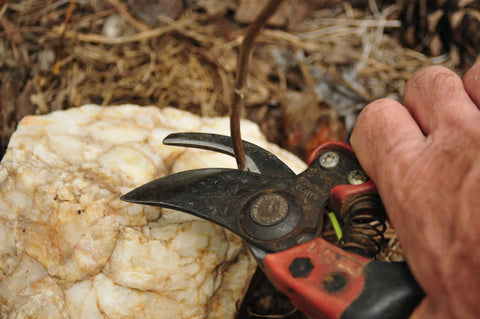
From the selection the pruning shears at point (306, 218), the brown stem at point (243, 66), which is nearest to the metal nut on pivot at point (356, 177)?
the pruning shears at point (306, 218)

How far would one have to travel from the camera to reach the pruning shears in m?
0.90

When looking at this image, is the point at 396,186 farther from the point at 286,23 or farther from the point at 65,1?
the point at 65,1

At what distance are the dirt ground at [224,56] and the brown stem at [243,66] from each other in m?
0.82

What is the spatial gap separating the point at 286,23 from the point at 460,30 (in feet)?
3.18

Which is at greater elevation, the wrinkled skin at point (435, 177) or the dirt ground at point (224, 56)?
the wrinkled skin at point (435, 177)

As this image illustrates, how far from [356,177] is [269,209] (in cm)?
27

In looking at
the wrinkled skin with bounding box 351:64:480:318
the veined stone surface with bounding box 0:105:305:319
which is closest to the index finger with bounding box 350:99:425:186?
the wrinkled skin with bounding box 351:64:480:318

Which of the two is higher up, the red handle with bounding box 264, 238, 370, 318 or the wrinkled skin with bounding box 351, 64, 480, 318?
the wrinkled skin with bounding box 351, 64, 480, 318

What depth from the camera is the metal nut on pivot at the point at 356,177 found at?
1.16 meters

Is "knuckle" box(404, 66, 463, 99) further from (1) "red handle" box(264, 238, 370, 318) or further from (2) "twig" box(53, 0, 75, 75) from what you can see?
(2) "twig" box(53, 0, 75, 75)

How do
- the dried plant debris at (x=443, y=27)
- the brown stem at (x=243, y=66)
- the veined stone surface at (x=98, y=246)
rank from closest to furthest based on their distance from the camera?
1. the brown stem at (x=243, y=66)
2. the veined stone surface at (x=98, y=246)
3. the dried plant debris at (x=443, y=27)

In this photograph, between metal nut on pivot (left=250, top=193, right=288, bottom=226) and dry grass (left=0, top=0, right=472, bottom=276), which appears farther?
dry grass (left=0, top=0, right=472, bottom=276)

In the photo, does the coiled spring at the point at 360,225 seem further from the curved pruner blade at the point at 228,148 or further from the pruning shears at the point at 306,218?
the curved pruner blade at the point at 228,148

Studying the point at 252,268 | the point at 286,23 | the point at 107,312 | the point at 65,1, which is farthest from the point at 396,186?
the point at 65,1
